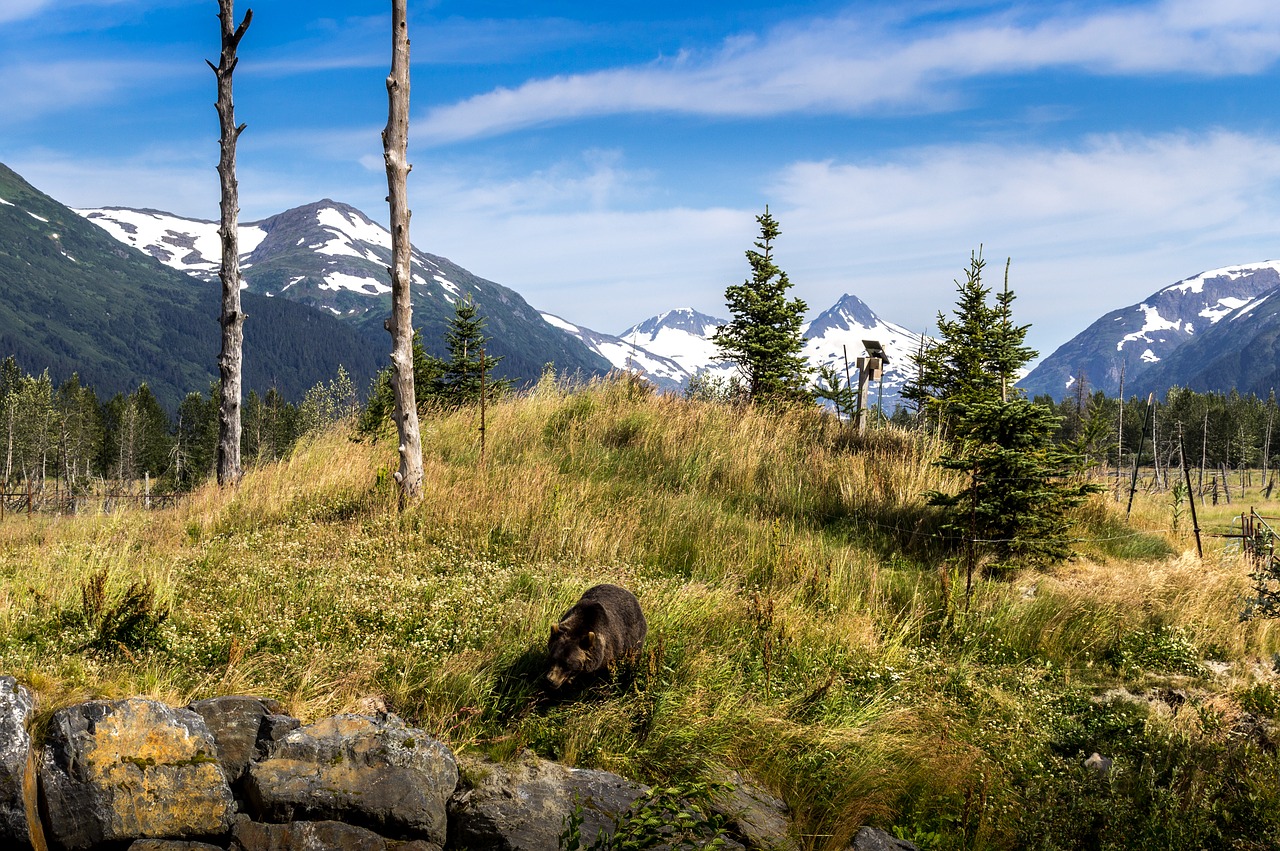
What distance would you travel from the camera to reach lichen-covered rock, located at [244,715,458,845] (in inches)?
158

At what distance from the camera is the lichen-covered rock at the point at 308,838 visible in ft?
12.6

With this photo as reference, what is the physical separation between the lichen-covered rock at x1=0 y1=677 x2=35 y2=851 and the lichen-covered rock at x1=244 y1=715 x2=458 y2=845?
3.03 feet

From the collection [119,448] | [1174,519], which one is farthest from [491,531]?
[119,448]

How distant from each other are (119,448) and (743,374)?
93.1m

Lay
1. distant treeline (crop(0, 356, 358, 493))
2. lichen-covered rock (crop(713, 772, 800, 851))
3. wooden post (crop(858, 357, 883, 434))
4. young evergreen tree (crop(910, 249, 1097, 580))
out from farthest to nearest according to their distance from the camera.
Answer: distant treeline (crop(0, 356, 358, 493)) → wooden post (crop(858, 357, 883, 434)) → young evergreen tree (crop(910, 249, 1097, 580)) → lichen-covered rock (crop(713, 772, 800, 851))

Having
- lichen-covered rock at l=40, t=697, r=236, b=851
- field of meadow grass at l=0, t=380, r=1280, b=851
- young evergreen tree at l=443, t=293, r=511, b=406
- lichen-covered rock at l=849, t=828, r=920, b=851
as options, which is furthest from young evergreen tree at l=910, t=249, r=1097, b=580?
young evergreen tree at l=443, t=293, r=511, b=406

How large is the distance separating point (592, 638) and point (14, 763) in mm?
3058

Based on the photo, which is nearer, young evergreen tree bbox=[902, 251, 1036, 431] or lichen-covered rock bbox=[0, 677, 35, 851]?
lichen-covered rock bbox=[0, 677, 35, 851]

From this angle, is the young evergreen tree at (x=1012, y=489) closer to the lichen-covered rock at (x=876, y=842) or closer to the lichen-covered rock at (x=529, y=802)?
the lichen-covered rock at (x=876, y=842)

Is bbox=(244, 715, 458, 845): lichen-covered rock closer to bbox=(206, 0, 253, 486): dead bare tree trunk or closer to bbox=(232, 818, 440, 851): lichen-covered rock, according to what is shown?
bbox=(232, 818, 440, 851): lichen-covered rock

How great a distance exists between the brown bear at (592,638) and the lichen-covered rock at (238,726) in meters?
1.66

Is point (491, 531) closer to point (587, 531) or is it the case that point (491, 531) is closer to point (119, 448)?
point (587, 531)

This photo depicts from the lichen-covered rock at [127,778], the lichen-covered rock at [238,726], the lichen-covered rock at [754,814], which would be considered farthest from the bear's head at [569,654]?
the lichen-covered rock at [127,778]

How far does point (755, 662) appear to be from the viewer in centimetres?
623
